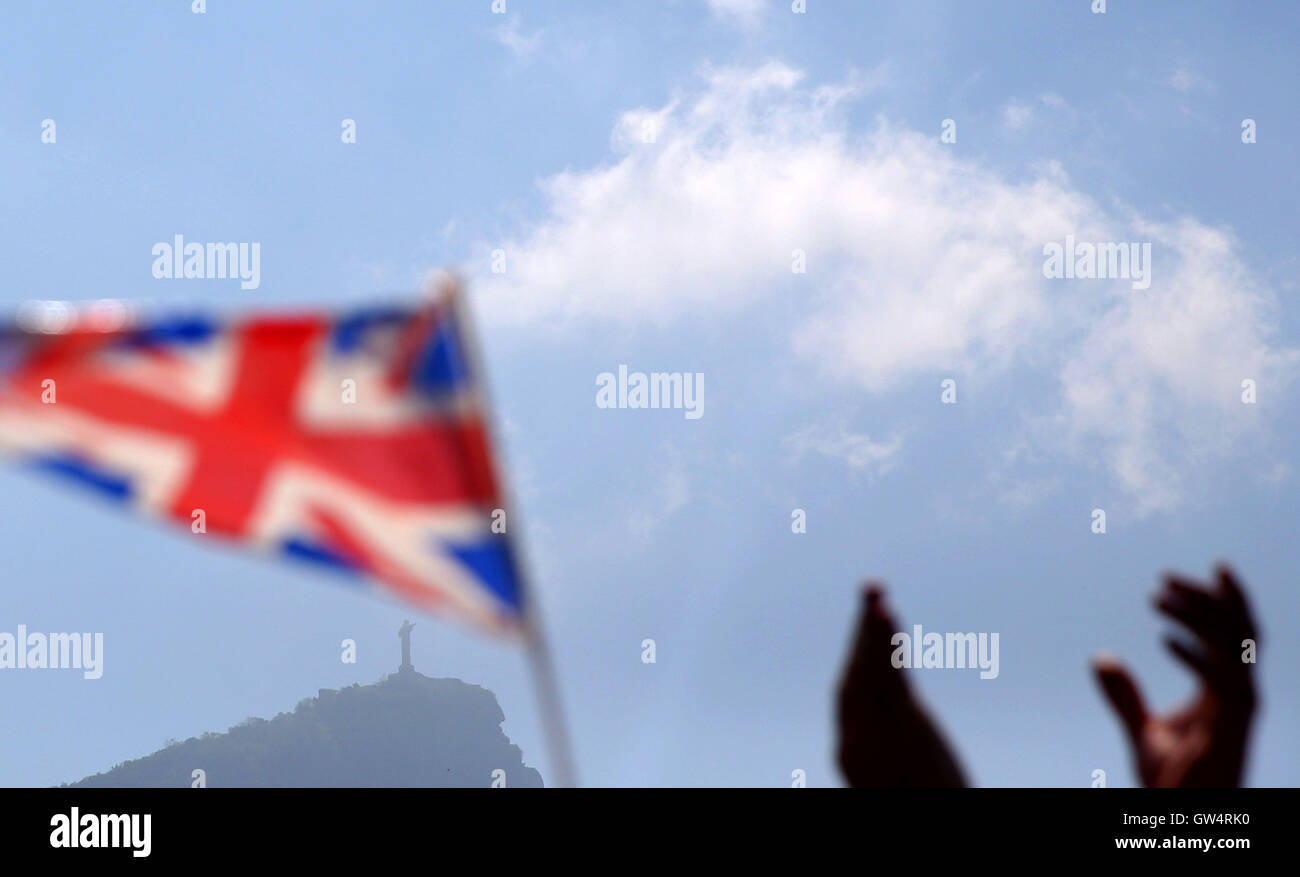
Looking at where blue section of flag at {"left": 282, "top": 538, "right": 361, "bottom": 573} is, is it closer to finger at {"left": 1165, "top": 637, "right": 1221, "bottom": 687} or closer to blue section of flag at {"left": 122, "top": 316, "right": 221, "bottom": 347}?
blue section of flag at {"left": 122, "top": 316, "right": 221, "bottom": 347}

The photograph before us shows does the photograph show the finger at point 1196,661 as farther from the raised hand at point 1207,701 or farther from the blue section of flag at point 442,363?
the blue section of flag at point 442,363

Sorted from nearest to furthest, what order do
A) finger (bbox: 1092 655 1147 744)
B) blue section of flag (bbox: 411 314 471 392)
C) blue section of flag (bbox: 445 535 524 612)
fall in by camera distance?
blue section of flag (bbox: 445 535 524 612) < blue section of flag (bbox: 411 314 471 392) < finger (bbox: 1092 655 1147 744)

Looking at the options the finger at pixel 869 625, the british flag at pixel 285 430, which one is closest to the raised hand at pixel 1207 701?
the finger at pixel 869 625

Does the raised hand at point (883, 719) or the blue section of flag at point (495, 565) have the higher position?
the blue section of flag at point (495, 565)

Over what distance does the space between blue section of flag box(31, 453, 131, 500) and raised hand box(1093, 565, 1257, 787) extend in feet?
13.5

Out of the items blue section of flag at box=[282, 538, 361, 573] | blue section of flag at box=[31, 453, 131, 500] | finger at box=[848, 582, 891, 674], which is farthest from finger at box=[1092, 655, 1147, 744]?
blue section of flag at box=[31, 453, 131, 500]

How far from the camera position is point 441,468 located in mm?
4234

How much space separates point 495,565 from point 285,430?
3.47 feet

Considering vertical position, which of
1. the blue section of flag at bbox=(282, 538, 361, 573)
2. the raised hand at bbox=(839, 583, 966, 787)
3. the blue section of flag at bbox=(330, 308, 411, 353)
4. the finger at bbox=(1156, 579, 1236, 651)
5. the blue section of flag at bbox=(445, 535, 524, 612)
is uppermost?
the blue section of flag at bbox=(330, 308, 411, 353)

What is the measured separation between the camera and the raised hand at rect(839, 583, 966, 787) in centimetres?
429

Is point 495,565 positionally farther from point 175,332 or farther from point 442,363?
point 175,332

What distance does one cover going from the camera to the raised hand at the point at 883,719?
429cm
